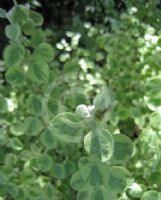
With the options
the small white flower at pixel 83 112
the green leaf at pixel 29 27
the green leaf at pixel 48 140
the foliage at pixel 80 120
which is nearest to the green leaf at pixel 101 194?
the foliage at pixel 80 120

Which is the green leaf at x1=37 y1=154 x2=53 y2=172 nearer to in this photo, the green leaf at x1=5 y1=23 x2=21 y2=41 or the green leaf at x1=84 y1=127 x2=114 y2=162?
the green leaf at x1=5 y1=23 x2=21 y2=41

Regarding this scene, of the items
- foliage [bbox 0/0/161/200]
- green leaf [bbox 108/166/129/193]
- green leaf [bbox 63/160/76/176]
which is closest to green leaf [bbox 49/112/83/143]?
foliage [bbox 0/0/161/200]

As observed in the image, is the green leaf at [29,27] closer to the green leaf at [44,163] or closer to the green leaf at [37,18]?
the green leaf at [37,18]

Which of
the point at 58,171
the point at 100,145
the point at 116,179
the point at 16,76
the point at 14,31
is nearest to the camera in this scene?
the point at 100,145

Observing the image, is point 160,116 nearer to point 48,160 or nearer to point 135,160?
point 48,160

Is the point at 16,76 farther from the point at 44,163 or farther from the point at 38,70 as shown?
the point at 44,163

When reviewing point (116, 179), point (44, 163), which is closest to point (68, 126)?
point (116, 179)

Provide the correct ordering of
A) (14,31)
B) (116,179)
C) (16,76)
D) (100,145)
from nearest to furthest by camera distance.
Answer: (100,145)
(116,179)
(14,31)
(16,76)
